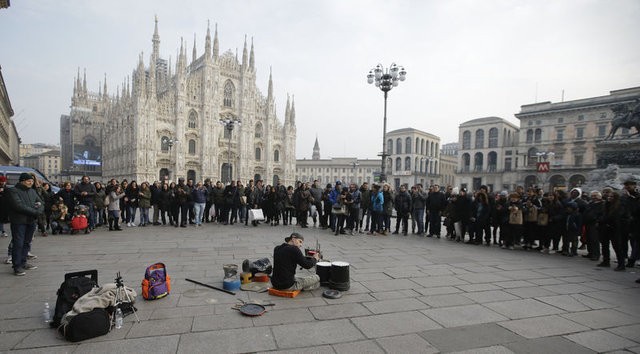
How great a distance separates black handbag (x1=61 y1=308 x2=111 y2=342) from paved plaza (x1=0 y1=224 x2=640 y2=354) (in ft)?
0.29

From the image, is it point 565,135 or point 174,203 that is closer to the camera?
point 174,203

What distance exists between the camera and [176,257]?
6.92 m

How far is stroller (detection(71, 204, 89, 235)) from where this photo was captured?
9.34 metres

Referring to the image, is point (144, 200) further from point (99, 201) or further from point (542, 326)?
point (542, 326)

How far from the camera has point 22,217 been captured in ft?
18.1

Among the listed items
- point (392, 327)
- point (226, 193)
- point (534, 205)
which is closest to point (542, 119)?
point (534, 205)

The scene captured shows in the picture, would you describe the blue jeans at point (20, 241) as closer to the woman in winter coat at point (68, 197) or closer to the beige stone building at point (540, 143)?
the woman in winter coat at point (68, 197)

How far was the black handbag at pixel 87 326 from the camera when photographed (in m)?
3.24

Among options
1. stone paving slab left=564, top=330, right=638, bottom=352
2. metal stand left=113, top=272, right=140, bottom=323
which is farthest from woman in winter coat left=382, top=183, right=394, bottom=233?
metal stand left=113, top=272, right=140, bottom=323

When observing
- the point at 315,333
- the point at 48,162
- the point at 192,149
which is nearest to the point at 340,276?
the point at 315,333

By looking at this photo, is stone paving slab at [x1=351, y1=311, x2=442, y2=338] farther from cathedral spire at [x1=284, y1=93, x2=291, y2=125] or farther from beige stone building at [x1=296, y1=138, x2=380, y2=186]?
beige stone building at [x1=296, y1=138, x2=380, y2=186]

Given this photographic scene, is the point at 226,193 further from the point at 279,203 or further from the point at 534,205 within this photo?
the point at 534,205

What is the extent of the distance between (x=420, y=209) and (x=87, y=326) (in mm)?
9896

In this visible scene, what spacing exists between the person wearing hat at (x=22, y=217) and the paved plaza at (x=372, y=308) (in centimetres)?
29
